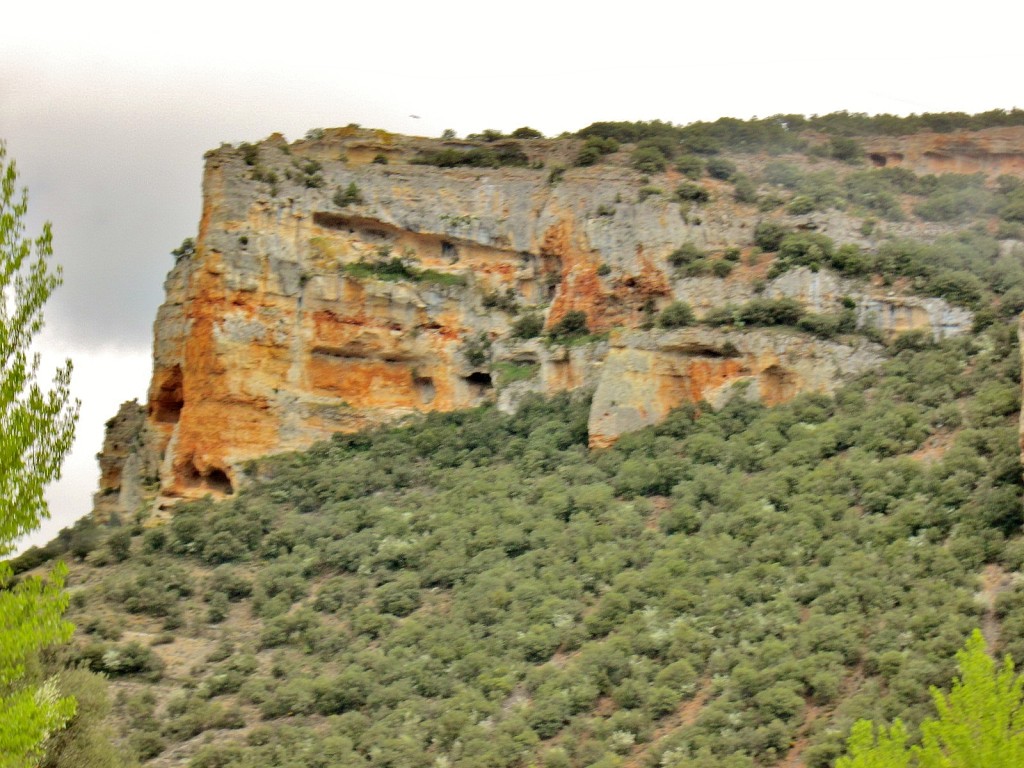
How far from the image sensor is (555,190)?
62000mm

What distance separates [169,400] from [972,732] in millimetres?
37857

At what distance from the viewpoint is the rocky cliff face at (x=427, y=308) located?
176 ft

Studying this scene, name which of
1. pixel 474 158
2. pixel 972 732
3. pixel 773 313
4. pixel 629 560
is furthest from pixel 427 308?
pixel 972 732

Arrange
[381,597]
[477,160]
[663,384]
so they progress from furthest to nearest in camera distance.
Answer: [477,160]
[663,384]
[381,597]

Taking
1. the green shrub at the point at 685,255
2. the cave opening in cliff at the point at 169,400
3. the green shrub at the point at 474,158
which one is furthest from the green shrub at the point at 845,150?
the cave opening in cliff at the point at 169,400

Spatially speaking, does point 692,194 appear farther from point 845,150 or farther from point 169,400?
point 169,400

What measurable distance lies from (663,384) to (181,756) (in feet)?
70.1

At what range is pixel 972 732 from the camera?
26.4 m

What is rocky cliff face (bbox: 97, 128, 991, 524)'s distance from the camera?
53.7 m

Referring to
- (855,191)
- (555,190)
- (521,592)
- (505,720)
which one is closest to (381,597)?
(521,592)

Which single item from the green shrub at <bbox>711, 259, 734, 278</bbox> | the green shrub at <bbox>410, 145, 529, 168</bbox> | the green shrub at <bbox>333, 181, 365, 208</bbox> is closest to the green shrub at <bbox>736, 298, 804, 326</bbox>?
the green shrub at <bbox>711, 259, 734, 278</bbox>

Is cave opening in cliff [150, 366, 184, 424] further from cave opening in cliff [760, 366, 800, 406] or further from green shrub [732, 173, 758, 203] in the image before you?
green shrub [732, 173, 758, 203]

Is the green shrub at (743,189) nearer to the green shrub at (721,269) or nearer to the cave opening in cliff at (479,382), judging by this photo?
the green shrub at (721,269)

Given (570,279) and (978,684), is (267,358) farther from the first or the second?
(978,684)
